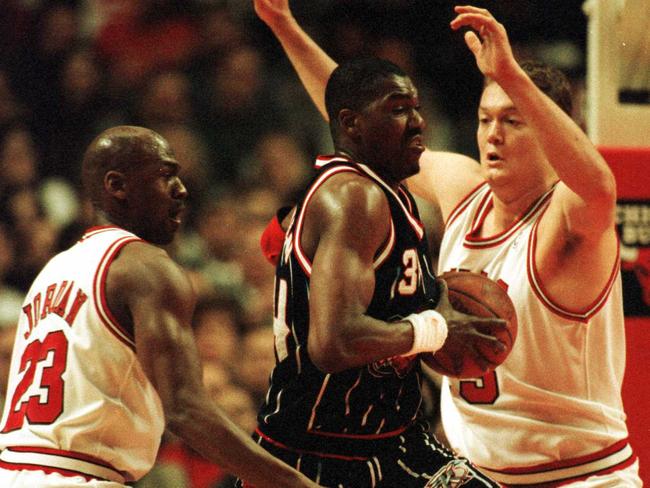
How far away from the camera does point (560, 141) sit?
3.68m

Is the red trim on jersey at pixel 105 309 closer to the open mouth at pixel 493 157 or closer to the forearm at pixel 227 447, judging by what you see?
the forearm at pixel 227 447

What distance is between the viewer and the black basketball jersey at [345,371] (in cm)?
351

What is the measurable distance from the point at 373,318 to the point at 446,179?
1.57 m

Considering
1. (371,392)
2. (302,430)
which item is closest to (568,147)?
(371,392)

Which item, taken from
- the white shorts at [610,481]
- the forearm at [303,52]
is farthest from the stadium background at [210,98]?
the white shorts at [610,481]

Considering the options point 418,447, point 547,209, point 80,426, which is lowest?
point 418,447

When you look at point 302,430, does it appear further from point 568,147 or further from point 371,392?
point 568,147

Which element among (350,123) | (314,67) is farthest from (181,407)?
(314,67)

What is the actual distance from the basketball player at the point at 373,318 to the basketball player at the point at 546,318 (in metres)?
0.44

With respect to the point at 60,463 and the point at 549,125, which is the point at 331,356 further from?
the point at 549,125

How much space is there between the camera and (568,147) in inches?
145

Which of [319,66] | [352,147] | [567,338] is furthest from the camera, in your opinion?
[319,66]

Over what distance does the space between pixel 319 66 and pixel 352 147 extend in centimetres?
136

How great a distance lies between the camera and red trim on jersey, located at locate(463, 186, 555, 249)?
14.0ft
